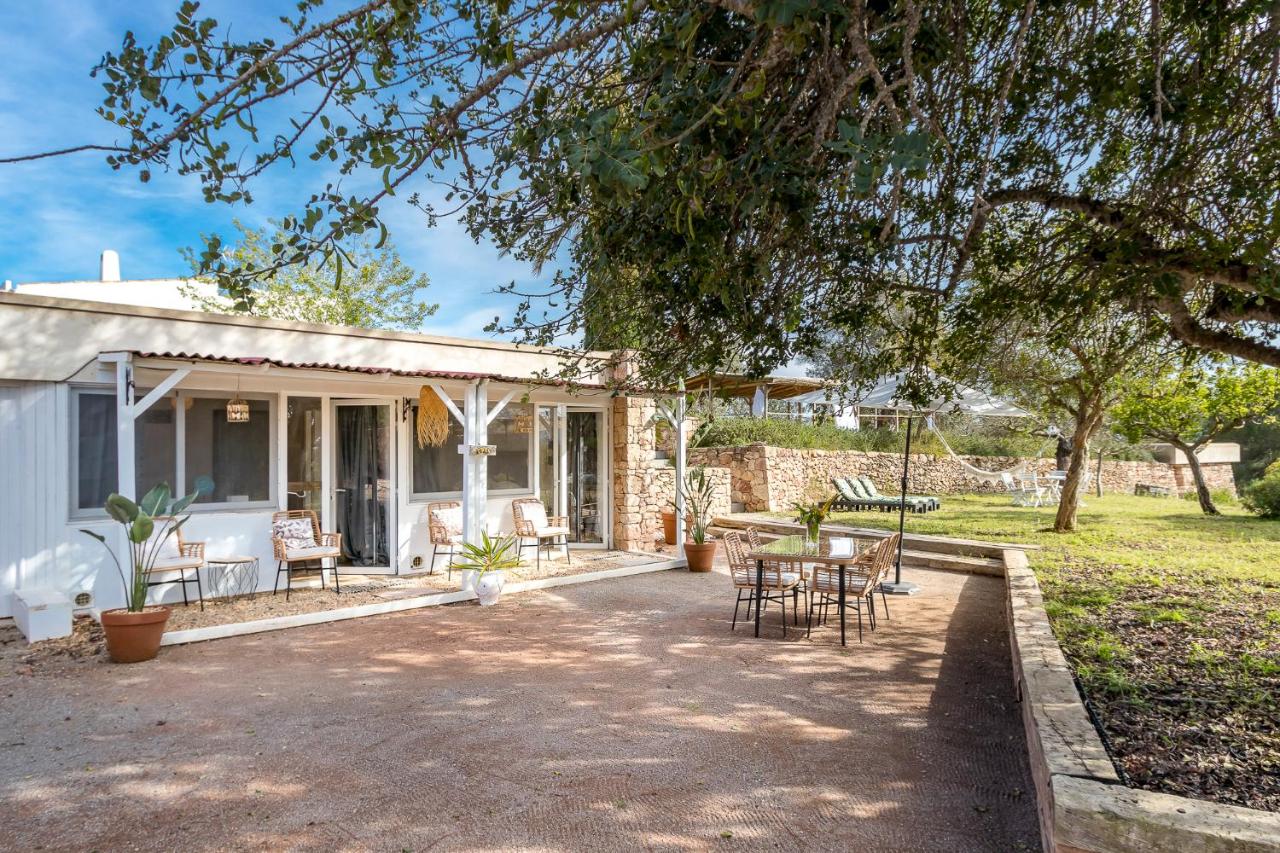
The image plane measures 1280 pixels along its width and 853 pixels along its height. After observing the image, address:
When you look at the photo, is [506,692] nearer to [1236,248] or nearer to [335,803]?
[335,803]

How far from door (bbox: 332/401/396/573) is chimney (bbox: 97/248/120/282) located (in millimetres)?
15301

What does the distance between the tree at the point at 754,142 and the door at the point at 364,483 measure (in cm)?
427

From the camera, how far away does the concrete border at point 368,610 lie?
6.39 metres

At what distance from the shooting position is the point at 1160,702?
393 centimetres

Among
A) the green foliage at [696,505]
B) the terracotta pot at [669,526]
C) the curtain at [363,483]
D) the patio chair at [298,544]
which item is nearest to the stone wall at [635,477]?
the terracotta pot at [669,526]

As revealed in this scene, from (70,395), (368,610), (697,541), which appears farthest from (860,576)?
(70,395)

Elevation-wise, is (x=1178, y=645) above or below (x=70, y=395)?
below

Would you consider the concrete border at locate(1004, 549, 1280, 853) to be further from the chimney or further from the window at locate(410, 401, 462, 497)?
the chimney

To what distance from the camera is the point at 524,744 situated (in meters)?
4.16

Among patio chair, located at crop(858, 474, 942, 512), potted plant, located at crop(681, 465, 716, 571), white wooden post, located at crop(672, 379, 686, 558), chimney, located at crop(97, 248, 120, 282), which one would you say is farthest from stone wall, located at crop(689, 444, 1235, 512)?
chimney, located at crop(97, 248, 120, 282)

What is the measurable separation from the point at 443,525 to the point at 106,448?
11.3 feet

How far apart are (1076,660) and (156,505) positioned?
6.68 meters

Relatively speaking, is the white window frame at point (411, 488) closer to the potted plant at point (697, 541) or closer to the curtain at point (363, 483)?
the curtain at point (363, 483)

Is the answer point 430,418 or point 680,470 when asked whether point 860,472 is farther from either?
point 430,418
